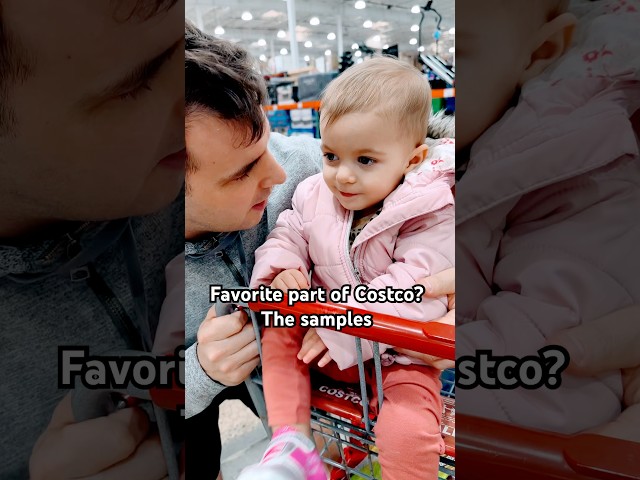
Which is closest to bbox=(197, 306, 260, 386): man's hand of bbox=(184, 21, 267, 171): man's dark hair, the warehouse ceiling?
bbox=(184, 21, 267, 171): man's dark hair

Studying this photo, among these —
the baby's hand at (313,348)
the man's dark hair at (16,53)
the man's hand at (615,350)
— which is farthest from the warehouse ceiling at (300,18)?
the baby's hand at (313,348)

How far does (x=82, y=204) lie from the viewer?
24 cm

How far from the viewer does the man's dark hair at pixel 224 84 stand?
38 cm

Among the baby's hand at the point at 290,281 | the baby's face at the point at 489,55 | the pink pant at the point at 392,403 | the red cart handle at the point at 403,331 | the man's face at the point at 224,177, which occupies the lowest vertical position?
the pink pant at the point at 392,403

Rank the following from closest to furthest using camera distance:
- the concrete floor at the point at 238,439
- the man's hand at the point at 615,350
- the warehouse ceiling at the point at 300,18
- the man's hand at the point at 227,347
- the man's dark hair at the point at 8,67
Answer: the man's dark hair at the point at 8,67, the man's hand at the point at 615,350, the warehouse ceiling at the point at 300,18, the man's hand at the point at 227,347, the concrete floor at the point at 238,439

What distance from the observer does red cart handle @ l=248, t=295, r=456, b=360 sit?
1.26ft

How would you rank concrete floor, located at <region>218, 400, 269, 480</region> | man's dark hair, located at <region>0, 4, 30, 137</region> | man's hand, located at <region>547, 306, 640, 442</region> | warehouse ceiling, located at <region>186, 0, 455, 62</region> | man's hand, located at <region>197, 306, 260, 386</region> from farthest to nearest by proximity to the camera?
concrete floor, located at <region>218, 400, 269, 480</region> < man's hand, located at <region>197, 306, 260, 386</region> < warehouse ceiling, located at <region>186, 0, 455, 62</region> < man's hand, located at <region>547, 306, 640, 442</region> < man's dark hair, located at <region>0, 4, 30, 137</region>

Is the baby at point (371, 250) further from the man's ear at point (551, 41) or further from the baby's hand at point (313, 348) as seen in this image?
the man's ear at point (551, 41)

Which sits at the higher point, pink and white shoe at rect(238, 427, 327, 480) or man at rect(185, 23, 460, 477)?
man at rect(185, 23, 460, 477)

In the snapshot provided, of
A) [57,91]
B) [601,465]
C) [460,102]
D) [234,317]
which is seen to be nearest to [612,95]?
[460,102]

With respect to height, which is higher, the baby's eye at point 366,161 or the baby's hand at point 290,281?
the baby's eye at point 366,161

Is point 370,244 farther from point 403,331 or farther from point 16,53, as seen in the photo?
point 16,53

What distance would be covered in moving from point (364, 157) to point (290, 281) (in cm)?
18

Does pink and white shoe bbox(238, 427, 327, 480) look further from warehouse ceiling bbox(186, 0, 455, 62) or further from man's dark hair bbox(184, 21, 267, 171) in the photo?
warehouse ceiling bbox(186, 0, 455, 62)
